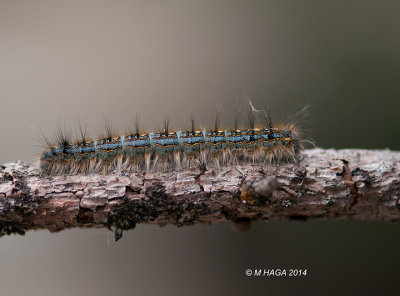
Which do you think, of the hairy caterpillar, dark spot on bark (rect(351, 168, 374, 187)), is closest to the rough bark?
dark spot on bark (rect(351, 168, 374, 187))

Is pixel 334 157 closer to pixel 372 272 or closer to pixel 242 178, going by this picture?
pixel 242 178

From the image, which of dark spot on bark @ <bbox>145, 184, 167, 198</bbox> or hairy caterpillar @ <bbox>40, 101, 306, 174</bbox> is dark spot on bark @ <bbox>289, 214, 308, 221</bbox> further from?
dark spot on bark @ <bbox>145, 184, 167, 198</bbox>

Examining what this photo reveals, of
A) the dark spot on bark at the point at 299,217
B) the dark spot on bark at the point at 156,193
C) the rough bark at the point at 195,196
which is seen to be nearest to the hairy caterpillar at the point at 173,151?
the rough bark at the point at 195,196

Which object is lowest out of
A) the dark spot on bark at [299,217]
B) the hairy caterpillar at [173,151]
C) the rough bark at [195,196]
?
the dark spot on bark at [299,217]

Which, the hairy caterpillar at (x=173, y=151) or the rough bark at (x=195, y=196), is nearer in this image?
the rough bark at (x=195, y=196)

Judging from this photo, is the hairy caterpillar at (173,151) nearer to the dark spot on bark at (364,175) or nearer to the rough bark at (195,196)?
the rough bark at (195,196)

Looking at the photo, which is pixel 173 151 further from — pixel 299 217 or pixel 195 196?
pixel 299 217

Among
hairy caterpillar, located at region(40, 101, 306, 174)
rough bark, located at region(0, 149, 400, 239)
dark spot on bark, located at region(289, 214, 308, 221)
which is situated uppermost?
hairy caterpillar, located at region(40, 101, 306, 174)
